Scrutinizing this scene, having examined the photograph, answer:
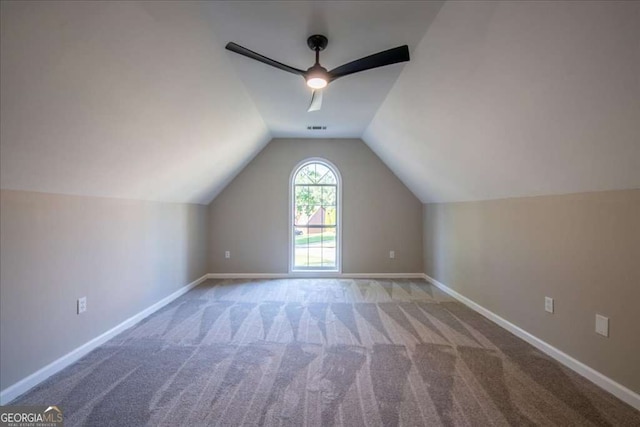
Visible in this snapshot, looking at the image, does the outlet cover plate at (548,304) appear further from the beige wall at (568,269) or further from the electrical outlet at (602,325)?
the electrical outlet at (602,325)

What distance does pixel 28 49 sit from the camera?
1.32 meters

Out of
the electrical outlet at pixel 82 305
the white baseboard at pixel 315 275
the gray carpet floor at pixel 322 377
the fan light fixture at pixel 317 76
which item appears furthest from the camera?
the white baseboard at pixel 315 275

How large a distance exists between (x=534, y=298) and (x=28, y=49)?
3816 mm

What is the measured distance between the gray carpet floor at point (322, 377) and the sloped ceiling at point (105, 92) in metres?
1.44

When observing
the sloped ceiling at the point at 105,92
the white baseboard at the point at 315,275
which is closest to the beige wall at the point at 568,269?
the white baseboard at the point at 315,275

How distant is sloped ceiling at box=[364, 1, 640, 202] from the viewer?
4.47ft

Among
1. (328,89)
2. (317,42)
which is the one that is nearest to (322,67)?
(317,42)

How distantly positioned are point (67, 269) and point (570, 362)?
3.95m

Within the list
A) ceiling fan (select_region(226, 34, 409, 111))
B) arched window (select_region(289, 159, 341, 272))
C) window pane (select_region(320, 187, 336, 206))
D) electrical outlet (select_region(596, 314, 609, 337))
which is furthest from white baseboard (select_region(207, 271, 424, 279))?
ceiling fan (select_region(226, 34, 409, 111))

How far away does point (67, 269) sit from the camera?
7.45 feet

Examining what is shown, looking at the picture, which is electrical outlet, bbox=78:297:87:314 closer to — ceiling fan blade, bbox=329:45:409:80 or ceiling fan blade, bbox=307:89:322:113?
ceiling fan blade, bbox=307:89:322:113

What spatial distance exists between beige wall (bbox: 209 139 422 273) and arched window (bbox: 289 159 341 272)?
205mm

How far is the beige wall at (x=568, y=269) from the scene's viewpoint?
1.84 meters

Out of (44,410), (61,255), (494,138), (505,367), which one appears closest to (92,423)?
(44,410)
